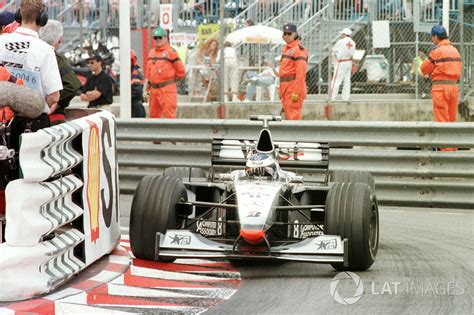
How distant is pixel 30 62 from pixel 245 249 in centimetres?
211

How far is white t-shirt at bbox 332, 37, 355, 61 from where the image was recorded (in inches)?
814

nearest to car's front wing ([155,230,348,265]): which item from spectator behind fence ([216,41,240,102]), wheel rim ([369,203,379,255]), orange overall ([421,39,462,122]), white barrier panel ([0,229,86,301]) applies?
wheel rim ([369,203,379,255])

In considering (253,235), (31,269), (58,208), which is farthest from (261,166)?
(31,269)

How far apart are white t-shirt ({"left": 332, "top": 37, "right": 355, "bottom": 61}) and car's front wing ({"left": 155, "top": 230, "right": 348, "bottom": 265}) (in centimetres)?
1261

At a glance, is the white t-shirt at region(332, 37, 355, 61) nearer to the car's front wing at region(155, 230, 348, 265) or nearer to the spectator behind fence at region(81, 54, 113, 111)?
the spectator behind fence at region(81, 54, 113, 111)

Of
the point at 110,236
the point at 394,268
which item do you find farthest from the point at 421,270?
the point at 110,236

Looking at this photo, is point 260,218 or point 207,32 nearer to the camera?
point 260,218

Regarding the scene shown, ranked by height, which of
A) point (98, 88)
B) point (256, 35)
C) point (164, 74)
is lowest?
point (98, 88)

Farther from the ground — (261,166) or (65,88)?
(65,88)

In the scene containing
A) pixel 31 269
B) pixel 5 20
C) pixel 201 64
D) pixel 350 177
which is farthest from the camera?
pixel 201 64

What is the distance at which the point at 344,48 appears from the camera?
68.4 ft

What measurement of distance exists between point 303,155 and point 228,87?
40.2ft

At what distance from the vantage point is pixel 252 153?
9250mm

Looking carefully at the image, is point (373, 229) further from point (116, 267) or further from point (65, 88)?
point (65, 88)
